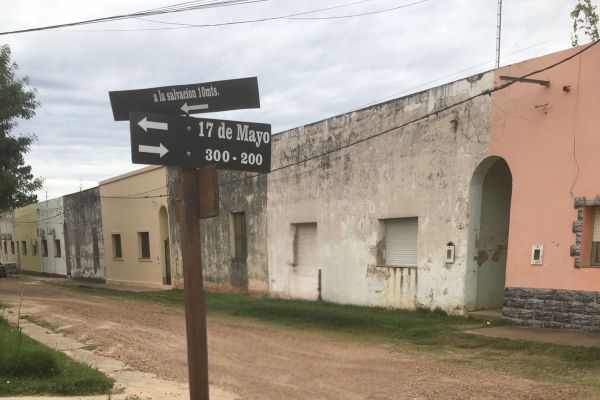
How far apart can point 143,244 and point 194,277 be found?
73.2 feet

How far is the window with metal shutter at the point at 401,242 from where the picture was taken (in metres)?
12.2

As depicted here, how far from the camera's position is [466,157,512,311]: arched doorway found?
10.7 m

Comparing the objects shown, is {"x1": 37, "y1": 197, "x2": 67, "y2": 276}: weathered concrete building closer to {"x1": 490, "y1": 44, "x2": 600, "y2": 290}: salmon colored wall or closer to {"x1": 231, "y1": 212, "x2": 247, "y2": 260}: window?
{"x1": 231, "y1": 212, "x2": 247, "y2": 260}: window

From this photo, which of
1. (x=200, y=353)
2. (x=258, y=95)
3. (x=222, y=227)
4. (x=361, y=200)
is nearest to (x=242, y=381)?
(x=200, y=353)

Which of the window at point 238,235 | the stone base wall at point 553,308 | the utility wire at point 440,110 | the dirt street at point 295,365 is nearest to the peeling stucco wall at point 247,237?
the window at point 238,235

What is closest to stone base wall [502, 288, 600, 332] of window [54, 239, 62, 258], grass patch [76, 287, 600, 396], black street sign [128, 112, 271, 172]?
grass patch [76, 287, 600, 396]

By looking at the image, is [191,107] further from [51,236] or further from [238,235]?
[51,236]

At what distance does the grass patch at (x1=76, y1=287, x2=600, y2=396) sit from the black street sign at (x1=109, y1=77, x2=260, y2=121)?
→ 4955mm

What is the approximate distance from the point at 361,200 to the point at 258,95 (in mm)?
9612

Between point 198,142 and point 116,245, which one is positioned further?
point 116,245

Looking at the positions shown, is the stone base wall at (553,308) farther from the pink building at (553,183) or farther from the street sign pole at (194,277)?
the street sign pole at (194,277)

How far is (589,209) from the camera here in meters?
8.74

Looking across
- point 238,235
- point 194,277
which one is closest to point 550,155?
point 194,277

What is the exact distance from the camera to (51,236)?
35812 millimetres
